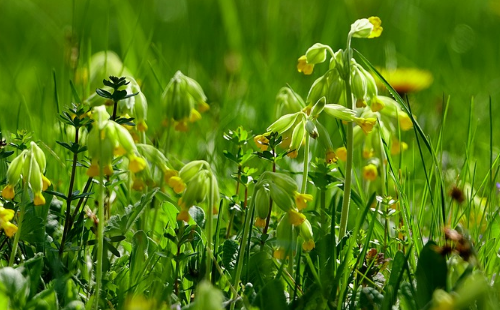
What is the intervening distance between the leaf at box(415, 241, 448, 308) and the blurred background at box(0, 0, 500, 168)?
5.01 feet

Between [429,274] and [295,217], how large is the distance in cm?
37

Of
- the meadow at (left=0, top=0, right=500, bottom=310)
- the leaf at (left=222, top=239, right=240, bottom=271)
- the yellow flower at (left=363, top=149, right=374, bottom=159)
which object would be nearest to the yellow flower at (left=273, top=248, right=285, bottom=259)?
the meadow at (left=0, top=0, right=500, bottom=310)

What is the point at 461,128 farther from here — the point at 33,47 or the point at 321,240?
the point at 33,47

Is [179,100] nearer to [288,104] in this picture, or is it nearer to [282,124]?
[288,104]

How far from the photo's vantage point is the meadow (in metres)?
1.93

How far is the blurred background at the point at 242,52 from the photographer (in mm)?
3766

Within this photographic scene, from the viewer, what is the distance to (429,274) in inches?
75.7

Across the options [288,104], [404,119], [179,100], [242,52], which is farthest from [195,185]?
[242,52]

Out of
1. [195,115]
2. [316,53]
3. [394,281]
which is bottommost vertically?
[394,281]

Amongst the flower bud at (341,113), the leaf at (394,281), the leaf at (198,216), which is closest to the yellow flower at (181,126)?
the leaf at (198,216)

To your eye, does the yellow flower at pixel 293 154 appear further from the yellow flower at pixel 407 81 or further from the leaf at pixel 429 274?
the yellow flower at pixel 407 81

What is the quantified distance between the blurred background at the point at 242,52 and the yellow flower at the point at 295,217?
128 cm

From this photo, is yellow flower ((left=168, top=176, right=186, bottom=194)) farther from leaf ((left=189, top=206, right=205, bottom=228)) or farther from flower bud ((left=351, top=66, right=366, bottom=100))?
flower bud ((left=351, top=66, right=366, bottom=100))

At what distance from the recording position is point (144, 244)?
2.24m
